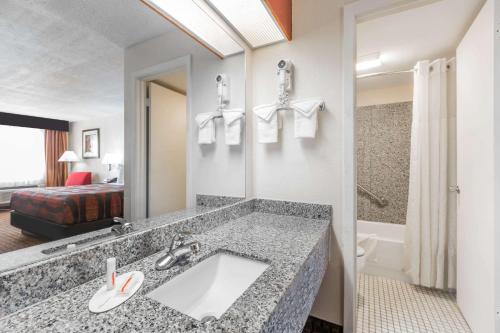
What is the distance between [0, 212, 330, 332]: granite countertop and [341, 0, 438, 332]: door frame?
46 cm

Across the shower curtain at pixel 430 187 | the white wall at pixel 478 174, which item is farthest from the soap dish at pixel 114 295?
the shower curtain at pixel 430 187

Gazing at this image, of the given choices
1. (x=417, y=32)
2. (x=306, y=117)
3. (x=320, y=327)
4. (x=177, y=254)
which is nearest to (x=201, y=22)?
(x=306, y=117)

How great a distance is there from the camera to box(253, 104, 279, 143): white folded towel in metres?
1.46

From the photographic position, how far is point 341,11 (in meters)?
1.34

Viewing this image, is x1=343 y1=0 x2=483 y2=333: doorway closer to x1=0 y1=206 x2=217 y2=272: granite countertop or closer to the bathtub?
the bathtub

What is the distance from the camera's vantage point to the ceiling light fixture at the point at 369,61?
210 centimetres

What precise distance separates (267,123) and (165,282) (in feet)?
3.63

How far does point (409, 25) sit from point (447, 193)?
1.44 meters

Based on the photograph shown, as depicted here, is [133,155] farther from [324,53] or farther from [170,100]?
[324,53]

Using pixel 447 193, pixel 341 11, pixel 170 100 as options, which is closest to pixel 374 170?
pixel 447 193

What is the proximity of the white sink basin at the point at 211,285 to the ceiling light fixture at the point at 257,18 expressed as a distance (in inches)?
52.2

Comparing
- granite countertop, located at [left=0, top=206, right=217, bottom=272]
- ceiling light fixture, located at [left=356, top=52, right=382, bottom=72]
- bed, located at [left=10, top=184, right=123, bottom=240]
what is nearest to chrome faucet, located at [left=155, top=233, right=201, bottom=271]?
granite countertop, located at [left=0, top=206, right=217, bottom=272]

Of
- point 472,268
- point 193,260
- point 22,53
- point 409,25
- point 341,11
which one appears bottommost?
point 472,268

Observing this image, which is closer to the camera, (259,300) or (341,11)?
(259,300)
